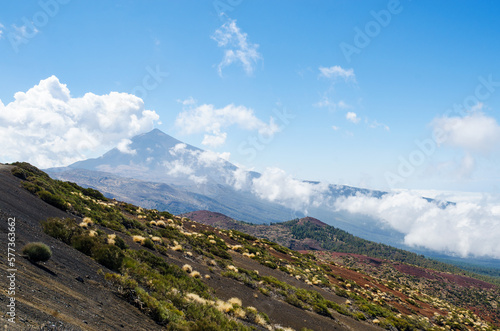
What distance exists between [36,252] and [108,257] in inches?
161

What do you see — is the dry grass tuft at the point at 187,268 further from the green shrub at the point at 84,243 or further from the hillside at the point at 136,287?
the green shrub at the point at 84,243

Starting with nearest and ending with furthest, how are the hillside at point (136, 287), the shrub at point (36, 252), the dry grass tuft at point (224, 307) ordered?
1. the hillside at point (136, 287)
2. the shrub at point (36, 252)
3. the dry grass tuft at point (224, 307)

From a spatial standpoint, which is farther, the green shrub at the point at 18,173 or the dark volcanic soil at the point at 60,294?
the green shrub at the point at 18,173

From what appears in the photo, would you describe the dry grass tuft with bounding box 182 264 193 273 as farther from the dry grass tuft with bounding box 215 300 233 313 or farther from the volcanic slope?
the dry grass tuft with bounding box 215 300 233 313

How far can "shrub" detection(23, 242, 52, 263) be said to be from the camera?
1003 centimetres

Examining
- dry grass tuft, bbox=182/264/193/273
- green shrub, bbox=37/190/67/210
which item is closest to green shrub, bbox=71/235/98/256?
dry grass tuft, bbox=182/264/193/273

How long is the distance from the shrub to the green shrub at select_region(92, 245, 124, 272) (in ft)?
10.8

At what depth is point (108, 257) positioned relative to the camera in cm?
1384

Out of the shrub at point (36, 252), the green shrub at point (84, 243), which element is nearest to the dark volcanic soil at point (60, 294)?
→ the shrub at point (36, 252)

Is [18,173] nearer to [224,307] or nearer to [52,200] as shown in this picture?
[52,200]

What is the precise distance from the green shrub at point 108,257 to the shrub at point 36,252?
3303mm

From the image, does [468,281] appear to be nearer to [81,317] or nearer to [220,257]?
[220,257]

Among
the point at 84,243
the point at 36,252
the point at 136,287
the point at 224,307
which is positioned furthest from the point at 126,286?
the point at 224,307

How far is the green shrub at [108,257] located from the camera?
13.6 metres
